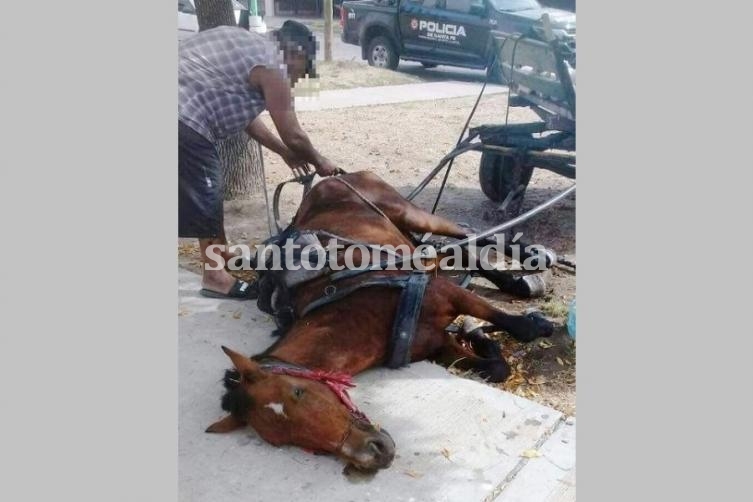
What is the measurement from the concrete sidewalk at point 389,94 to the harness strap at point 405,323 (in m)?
0.94

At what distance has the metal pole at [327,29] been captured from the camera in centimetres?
339

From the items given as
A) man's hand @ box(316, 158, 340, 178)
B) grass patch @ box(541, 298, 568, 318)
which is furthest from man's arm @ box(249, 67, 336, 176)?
grass patch @ box(541, 298, 568, 318)

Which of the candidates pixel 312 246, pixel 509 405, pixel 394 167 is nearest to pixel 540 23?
pixel 394 167

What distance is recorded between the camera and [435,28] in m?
3.75

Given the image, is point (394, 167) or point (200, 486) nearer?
point (200, 486)

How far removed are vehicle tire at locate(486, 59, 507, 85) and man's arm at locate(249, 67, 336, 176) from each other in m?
0.98

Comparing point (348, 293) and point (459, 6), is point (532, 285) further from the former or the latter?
point (459, 6)

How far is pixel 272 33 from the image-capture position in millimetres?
3398

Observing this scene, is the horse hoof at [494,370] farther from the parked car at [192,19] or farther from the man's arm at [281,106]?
the parked car at [192,19]

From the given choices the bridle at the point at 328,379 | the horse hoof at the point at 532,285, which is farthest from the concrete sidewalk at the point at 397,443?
the horse hoof at the point at 532,285

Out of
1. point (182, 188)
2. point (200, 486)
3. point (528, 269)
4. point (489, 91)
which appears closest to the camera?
point (200, 486)

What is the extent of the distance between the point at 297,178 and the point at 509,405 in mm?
1606

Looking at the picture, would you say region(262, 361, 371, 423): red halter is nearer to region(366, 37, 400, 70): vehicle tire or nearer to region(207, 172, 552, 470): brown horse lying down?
region(207, 172, 552, 470): brown horse lying down

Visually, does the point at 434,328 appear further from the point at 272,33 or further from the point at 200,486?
the point at 272,33
